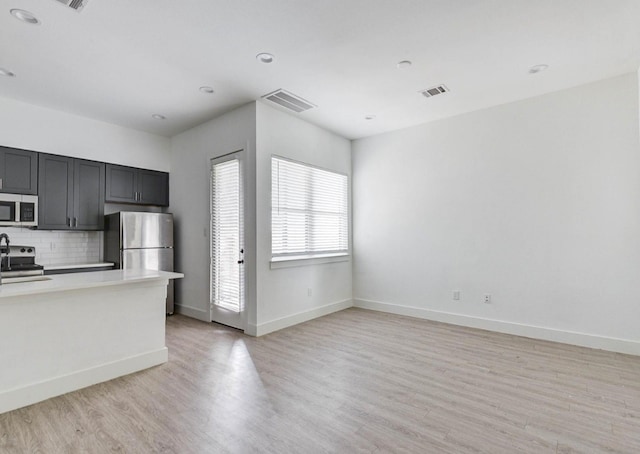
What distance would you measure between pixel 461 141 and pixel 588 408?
3.36 m

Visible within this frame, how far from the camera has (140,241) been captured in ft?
15.8

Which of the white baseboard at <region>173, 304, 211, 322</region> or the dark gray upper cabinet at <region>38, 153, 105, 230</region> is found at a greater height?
the dark gray upper cabinet at <region>38, 153, 105, 230</region>

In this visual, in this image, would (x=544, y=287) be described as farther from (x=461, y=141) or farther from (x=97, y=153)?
(x=97, y=153)

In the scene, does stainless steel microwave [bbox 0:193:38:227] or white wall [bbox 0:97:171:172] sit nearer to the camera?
stainless steel microwave [bbox 0:193:38:227]

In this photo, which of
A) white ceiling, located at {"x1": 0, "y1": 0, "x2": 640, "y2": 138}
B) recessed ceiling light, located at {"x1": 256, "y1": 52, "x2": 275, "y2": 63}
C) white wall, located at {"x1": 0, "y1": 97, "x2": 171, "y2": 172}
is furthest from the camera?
white wall, located at {"x1": 0, "y1": 97, "x2": 171, "y2": 172}

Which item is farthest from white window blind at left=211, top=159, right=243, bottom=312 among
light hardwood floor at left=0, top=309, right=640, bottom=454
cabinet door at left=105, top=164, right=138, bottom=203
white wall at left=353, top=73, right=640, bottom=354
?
white wall at left=353, top=73, right=640, bottom=354

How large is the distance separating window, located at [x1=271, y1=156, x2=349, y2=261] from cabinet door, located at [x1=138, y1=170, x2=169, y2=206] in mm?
2256

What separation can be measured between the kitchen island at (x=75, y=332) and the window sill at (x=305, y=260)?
56.6 inches

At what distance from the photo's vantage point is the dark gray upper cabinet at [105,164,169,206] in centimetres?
496

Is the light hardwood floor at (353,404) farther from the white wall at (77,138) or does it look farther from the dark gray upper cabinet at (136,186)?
the white wall at (77,138)

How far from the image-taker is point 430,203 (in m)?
4.91

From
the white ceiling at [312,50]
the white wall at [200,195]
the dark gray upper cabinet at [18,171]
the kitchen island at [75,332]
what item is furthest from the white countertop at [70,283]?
the white ceiling at [312,50]

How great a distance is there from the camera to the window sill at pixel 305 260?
4398 mm

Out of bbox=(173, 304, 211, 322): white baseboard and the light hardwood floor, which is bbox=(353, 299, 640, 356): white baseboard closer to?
the light hardwood floor
